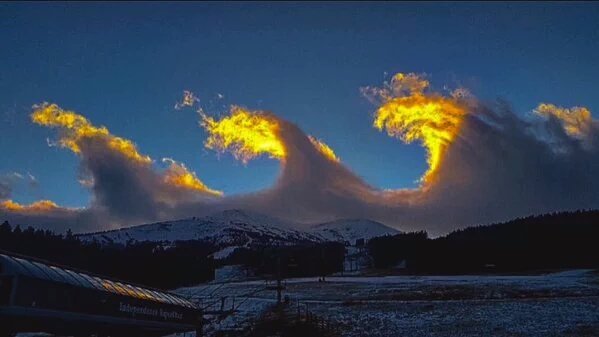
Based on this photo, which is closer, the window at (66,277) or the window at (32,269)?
the window at (32,269)

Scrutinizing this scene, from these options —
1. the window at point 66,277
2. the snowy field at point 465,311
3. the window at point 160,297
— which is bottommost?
the snowy field at point 465,311

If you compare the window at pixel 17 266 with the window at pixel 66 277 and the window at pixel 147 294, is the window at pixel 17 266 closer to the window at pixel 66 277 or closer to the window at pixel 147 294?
the window at pixel 66 277

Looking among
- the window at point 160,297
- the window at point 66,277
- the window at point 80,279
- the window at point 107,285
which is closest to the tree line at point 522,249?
the window at point 160,297

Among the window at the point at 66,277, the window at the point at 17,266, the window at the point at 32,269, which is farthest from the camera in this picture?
the window at the point at 66,277

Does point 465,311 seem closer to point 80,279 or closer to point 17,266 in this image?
point 80,279

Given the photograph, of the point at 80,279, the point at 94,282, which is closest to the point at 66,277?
the point at 80,279

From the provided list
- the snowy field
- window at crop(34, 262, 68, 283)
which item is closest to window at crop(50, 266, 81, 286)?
window at crop(34, 262, 68, 283)

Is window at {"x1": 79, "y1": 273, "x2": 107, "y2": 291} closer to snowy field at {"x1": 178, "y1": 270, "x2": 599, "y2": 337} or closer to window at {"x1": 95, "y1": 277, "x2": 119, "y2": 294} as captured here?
window at {"x1": 95, "y1": 277, "x2": 119, "y2": 294}

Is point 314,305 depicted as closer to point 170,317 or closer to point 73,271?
point 170,317
